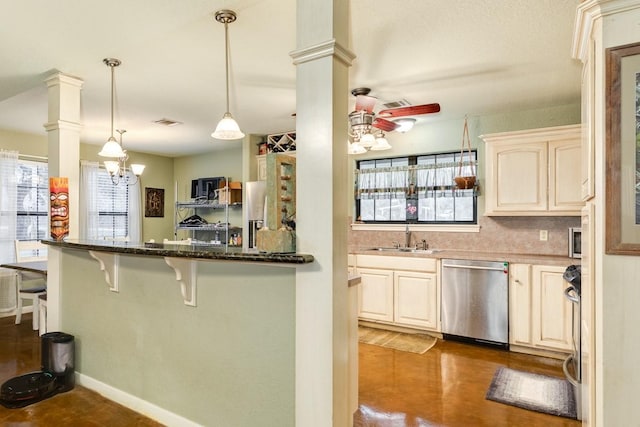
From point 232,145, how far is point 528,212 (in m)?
4.53

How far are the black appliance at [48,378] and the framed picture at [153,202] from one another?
4.32 m

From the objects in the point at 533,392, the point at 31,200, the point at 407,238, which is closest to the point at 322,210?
the point at 533,392

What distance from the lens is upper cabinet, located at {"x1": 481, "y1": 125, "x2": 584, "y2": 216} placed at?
378 cm

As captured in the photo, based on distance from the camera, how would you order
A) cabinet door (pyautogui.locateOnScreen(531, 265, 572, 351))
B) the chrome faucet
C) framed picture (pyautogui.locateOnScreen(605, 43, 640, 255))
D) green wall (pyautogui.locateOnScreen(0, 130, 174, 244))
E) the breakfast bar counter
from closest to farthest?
framed picture (pyautogui.locateOnScreen(605, 43, 640, 255)), the breakfast bar counter, cabinet door (pyautogui.locateOnScreen(531, 265, 572, 351)), the chrome faucet, green wall (pyautogui.locateOnScreen(0, 130, 174, 244))

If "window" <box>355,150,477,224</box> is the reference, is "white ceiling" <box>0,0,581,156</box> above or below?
above

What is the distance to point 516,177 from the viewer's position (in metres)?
4.02

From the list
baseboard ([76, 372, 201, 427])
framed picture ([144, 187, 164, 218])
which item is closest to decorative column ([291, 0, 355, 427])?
baseboard ([76, 372, 201, 427])

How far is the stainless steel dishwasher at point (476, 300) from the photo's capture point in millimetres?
3773

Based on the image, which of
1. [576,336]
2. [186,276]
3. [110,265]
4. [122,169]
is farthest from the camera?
[122,169]

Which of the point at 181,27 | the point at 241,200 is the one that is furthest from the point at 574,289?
the point at 241,200

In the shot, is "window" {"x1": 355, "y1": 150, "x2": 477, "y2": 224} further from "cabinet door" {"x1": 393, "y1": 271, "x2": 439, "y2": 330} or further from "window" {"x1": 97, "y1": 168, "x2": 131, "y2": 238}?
"window" {"x1": 97, "y1": 168, "x2": 131, "y2": 238}

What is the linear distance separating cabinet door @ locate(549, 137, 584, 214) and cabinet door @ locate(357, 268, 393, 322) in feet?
6.02

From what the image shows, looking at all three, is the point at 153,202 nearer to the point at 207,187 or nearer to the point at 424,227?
the point at 207,187

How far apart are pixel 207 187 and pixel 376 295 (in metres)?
3.78
